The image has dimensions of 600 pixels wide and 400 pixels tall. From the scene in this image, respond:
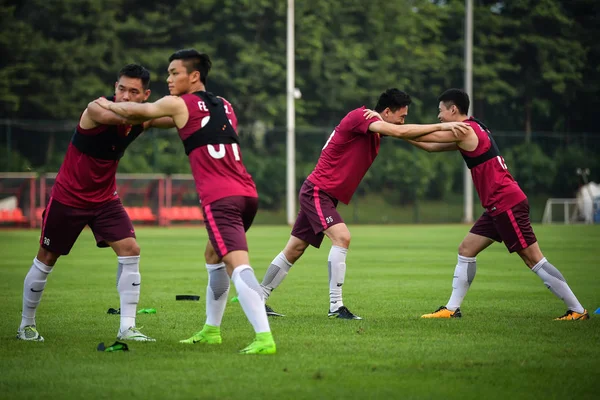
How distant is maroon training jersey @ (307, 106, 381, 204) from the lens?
35.5 ft

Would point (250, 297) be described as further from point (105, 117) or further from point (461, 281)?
point (461, 281)

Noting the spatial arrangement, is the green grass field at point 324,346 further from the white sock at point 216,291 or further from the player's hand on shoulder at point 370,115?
the player's hand on shoulder at point 370,115

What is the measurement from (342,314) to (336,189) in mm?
1358

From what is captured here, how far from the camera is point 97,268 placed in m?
17.9

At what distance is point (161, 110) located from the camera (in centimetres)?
766

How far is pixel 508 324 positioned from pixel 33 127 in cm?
3528

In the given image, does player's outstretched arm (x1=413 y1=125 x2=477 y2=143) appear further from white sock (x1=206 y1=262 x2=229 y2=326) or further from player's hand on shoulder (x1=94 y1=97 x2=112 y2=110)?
player's hand on shoulder (x1=94 y1=97 x2=112 y2=110)

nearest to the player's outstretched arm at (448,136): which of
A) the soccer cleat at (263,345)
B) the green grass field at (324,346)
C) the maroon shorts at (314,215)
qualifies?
the maroon shorts at (314,215)

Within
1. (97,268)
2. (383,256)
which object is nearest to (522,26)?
(383,256)

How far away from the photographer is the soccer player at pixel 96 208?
28.1ft

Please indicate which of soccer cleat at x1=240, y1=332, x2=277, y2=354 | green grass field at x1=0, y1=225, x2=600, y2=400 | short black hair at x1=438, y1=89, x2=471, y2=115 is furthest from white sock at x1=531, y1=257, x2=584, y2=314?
soccer cleat at x1=240, y1=332, x2=277, y2=354

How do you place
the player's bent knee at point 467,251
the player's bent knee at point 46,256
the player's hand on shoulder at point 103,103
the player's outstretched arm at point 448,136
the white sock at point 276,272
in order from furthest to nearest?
the white sock at point 276,272 < the player's bent knee at point 467,251 < the player's outstretched arm at point 448,136 < the player's bent knee at point 46,256 < the player's hand on shoulder at point 103,103

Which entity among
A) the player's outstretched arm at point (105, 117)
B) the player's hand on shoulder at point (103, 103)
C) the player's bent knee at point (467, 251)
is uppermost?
the player's hand on shoulder at point (103, 103)

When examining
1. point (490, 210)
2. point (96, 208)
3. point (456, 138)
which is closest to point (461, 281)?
point (490, 210)
